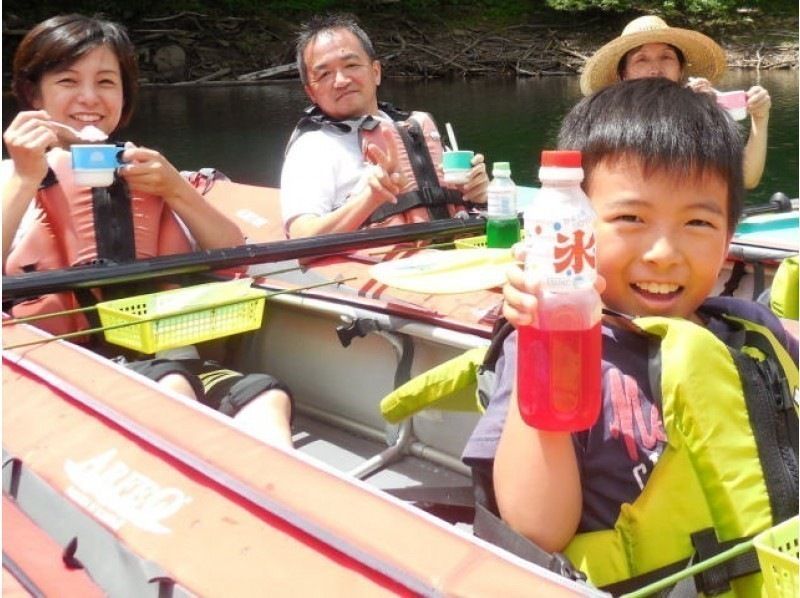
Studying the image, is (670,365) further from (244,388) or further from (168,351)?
(168,351)

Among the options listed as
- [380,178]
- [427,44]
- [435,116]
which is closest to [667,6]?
[427,44]

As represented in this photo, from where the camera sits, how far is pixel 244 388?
1.49 m

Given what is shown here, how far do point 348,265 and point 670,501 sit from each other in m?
1.15

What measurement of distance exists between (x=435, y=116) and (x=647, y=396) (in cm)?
1074

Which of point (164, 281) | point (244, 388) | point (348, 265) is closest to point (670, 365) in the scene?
point (244, 388)

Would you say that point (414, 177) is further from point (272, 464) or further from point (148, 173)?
point (272, 464)

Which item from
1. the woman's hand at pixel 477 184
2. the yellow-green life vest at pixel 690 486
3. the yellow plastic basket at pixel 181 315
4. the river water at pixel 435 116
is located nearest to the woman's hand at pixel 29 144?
the yellow plastic basket at pixel 181 315

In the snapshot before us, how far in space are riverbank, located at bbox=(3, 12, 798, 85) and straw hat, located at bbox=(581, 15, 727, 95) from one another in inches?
541

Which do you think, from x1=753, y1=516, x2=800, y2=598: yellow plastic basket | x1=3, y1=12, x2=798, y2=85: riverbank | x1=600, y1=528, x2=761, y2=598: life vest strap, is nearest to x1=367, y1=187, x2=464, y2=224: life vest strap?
x1=600, y1=528, x2=761, y2=598: life vest strap

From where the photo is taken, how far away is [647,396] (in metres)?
0.92

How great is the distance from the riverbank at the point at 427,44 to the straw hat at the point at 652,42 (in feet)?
45.1

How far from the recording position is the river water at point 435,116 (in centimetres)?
817

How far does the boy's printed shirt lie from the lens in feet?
2.95

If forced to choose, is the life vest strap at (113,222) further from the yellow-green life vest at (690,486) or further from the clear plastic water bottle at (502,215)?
the yellow-green life vest at (690,486)
